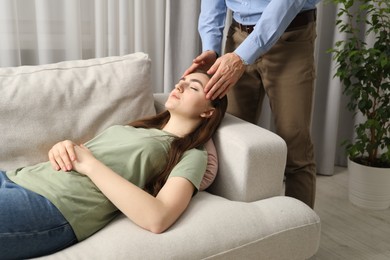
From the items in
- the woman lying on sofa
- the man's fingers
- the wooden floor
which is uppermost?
the man's fingers

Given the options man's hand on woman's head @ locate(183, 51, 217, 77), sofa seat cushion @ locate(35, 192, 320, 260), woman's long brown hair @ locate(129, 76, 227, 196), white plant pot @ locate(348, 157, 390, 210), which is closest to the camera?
sofa seat cushion @ locate(35, 192, 320, 260)

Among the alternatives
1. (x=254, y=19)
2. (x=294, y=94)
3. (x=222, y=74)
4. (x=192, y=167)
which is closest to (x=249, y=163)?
(x=192, y=167)

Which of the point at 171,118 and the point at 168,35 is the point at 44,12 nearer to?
the point at 168,35

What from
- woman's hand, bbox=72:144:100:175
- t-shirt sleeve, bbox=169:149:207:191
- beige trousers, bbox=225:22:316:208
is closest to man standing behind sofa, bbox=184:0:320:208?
beige trousers, bbox=225:22:316:208

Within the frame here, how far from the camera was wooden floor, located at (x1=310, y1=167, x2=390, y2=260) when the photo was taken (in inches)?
78.1

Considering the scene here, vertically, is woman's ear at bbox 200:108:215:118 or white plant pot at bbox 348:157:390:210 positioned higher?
woman's ear at bbox 200:108:215:118

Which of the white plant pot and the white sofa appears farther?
the white plant pot

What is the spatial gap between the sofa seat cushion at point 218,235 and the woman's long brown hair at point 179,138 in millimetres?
130

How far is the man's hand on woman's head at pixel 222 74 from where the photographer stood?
4.89 ft

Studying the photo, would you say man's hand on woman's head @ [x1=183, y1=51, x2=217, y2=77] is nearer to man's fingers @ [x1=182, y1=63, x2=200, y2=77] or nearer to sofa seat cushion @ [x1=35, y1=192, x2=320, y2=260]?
man's fingers @ [x1=182, y1=63, x2=200, y2=77]

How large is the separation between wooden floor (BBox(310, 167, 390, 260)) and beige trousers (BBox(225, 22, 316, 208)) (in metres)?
0.35

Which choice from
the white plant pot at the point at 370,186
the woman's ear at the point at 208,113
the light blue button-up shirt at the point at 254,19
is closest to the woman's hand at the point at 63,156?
the woman's ear at the point at 208,113

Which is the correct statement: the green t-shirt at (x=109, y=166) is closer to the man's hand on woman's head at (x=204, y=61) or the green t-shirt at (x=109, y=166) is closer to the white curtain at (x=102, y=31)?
the man's hand on woman's head at (x=204, y=61)

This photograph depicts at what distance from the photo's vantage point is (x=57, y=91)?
1.55m
